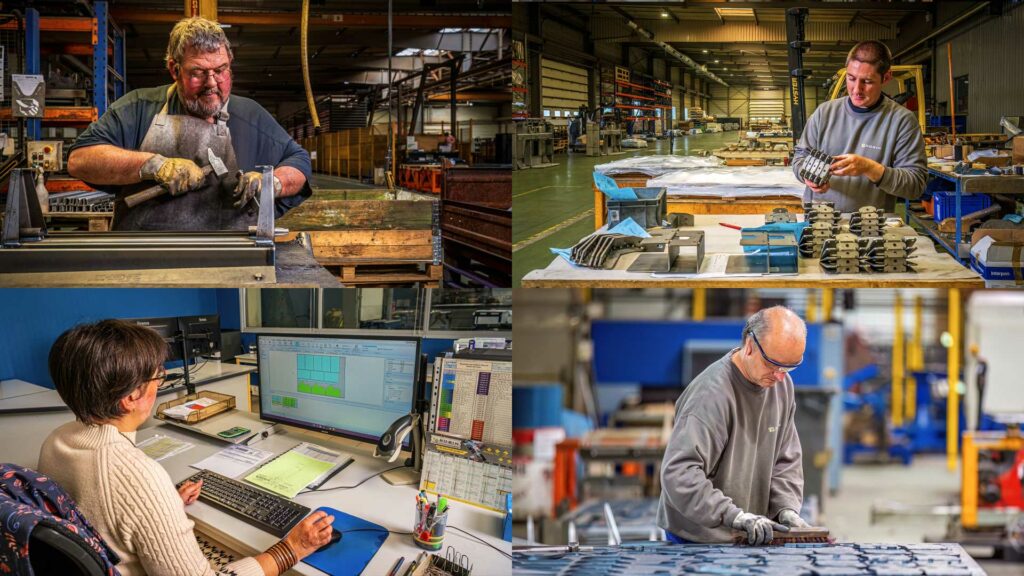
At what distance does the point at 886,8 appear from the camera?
9.11 ft

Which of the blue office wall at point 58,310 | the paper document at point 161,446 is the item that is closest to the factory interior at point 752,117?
the blue office wall at point 58,310

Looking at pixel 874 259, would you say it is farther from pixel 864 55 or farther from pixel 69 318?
pixel 69 318

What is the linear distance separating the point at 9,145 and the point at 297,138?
0.96 meters

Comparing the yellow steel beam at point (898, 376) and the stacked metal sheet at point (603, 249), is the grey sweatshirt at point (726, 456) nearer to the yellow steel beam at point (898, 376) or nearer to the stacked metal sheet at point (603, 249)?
the stacked metal sheet at point (603, 249)

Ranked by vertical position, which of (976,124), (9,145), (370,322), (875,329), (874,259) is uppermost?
(976,124)

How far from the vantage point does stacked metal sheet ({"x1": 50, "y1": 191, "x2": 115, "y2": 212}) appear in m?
2.27

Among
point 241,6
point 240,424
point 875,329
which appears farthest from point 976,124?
point 875,329

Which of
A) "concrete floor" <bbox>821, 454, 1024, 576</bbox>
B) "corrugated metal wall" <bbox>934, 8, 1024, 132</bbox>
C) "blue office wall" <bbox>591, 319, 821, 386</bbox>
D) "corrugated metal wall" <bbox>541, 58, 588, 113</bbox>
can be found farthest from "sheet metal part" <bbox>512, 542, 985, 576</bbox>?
"concrete floor" <bbox>821, 454, 1024, 576</bbox>

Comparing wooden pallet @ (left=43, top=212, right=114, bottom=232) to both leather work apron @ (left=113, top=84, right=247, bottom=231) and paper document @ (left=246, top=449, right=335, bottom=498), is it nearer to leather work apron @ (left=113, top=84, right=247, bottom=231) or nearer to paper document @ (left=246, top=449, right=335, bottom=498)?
leather work apron @ (left=113, top=84, right=247, bottom=231)

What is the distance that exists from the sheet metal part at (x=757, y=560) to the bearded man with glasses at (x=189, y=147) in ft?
4.57

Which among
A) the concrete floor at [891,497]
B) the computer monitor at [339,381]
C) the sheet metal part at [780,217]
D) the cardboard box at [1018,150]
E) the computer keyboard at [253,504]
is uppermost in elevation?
the cardboard box at [1018,150]

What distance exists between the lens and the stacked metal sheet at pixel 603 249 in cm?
240

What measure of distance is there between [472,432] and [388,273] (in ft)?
1.94

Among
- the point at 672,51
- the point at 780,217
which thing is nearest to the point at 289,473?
the point at 780,217
